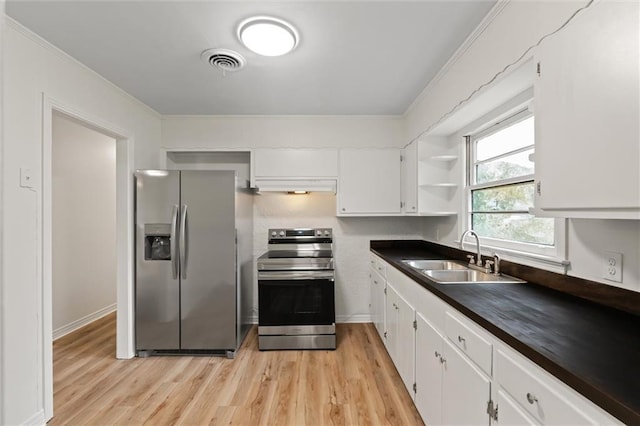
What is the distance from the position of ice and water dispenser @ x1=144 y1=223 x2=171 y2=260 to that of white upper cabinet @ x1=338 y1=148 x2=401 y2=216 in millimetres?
1682

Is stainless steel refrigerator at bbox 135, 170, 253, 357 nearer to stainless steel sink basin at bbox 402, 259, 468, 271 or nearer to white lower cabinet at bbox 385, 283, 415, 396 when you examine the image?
white lower cabinet at bbox 385, 283, 415, 396

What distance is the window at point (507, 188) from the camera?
193 centimetres

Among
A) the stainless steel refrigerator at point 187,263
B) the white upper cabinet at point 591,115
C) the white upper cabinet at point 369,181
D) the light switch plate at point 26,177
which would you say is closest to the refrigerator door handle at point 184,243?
the stainless steel refrigerator at point 187,263

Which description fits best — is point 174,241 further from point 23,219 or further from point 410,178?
point 410,178

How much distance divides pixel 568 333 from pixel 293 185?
259 centimetres

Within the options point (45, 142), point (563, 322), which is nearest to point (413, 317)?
point (563, 322)

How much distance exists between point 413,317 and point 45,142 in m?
2.59

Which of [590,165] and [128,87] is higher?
[128,87]

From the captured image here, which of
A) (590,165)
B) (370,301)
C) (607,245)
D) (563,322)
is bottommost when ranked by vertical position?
(370,301)

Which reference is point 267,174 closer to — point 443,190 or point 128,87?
point 128,87

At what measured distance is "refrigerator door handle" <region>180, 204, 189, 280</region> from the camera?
9.13ft

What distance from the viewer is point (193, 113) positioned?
3338mm

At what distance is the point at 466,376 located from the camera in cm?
140

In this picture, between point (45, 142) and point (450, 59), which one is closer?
point (45, 142)
